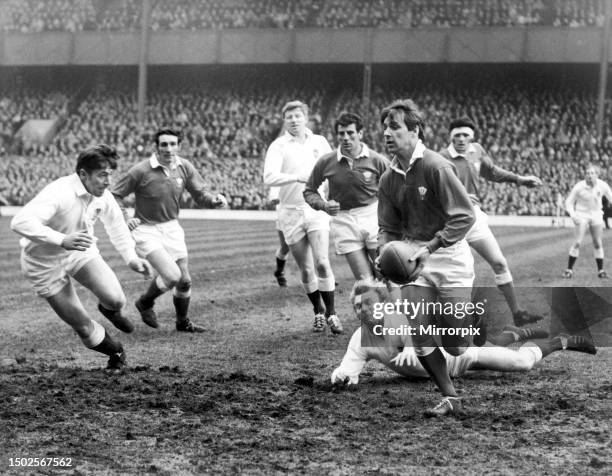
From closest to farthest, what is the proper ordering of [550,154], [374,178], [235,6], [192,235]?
[374,178], [192,235], [550,154], [235,6]

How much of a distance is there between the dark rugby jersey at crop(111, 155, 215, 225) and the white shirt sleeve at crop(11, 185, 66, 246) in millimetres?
2352

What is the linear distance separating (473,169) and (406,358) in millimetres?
3641

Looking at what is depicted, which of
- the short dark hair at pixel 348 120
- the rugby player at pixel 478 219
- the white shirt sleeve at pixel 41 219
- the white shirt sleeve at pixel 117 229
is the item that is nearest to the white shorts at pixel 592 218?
the rugby player at pixel 478 219

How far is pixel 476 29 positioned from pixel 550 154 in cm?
829

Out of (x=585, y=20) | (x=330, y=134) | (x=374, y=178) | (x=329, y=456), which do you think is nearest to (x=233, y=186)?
(x=330, y=134)

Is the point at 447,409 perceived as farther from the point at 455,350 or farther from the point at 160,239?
the point at 160,239

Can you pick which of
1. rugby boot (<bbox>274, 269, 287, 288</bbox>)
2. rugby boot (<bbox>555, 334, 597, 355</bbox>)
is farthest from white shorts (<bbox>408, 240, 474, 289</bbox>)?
rugby boot (<bbox>274, 269, 287, 288</bbox>)

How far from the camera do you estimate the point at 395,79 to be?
44281 millimetres

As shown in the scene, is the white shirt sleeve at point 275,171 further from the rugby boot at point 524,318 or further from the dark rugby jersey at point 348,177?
the rugby boot at point 524,318

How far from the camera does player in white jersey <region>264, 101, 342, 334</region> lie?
9.54 meters

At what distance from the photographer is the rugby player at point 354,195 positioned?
8.97m

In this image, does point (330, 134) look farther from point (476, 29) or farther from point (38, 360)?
point (38, 360)

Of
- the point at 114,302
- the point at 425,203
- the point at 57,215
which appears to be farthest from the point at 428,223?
the point at 57,215

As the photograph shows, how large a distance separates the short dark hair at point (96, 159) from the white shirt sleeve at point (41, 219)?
28cm
